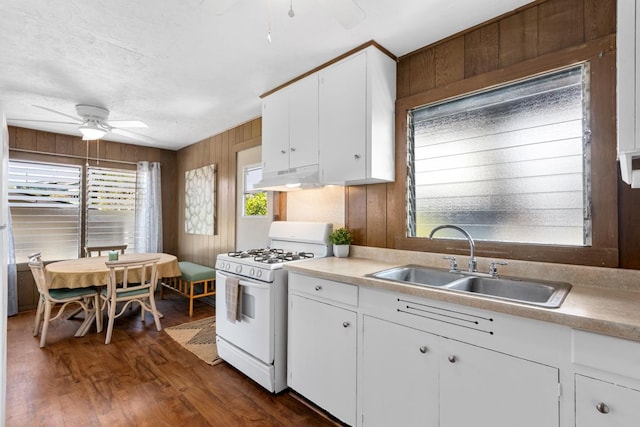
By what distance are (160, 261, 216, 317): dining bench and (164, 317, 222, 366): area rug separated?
38 centimetres

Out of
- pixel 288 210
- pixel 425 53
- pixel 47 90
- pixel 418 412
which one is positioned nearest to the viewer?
pixel 418 412

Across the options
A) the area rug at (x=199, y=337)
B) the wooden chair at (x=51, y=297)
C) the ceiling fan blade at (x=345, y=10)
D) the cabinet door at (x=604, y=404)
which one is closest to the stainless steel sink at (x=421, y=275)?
the cabinet door at (x=604, y=404)

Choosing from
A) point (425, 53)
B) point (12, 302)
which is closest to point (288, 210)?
point (425, 53)

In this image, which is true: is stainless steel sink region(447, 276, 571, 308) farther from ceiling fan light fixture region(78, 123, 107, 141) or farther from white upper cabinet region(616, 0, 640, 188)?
ceiling fan light fixture region(78, 123, 107, 141)

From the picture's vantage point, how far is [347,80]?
2.22 metres

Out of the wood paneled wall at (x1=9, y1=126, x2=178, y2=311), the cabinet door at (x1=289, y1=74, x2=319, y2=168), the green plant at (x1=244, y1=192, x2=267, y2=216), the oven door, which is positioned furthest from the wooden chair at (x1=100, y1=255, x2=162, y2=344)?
the cabinet door at (x1=289, y1=74, x2=319, y2=168)

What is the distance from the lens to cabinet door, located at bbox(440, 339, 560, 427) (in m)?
1.11

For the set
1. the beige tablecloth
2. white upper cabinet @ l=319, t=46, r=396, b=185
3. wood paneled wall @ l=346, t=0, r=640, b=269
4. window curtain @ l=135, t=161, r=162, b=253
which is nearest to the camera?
wood paneled wall @ l=346, t=0, r=640, b=269

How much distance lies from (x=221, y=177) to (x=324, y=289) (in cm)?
300

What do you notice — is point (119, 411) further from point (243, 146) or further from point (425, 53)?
point (425, 53)

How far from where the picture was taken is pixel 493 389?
1227 millimetres

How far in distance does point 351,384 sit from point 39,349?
3.07m

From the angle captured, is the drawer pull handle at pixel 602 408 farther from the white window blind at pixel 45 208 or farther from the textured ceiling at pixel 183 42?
the white window blind at pixel 45 208

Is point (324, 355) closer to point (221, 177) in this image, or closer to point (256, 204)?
point (256, 204)
